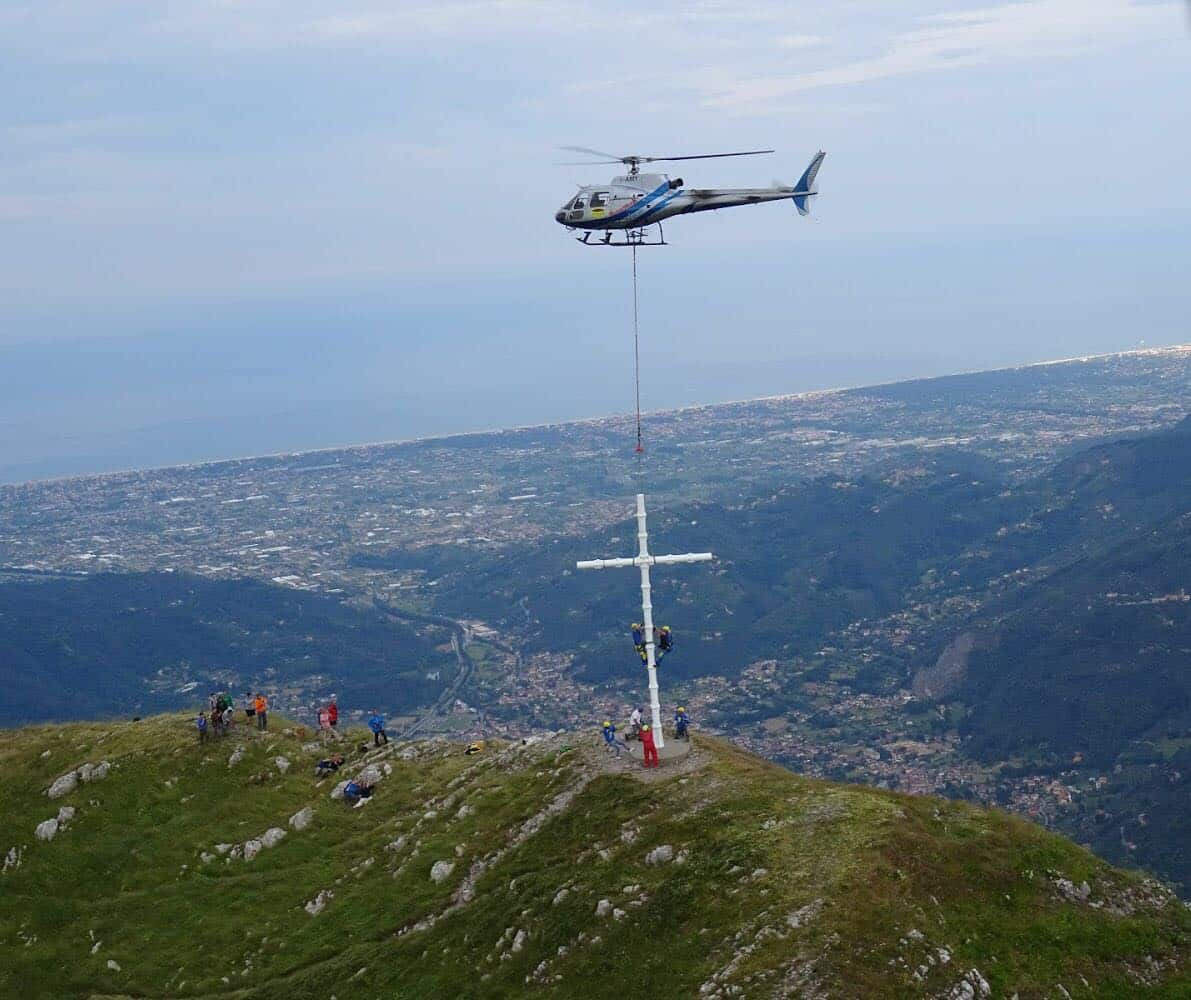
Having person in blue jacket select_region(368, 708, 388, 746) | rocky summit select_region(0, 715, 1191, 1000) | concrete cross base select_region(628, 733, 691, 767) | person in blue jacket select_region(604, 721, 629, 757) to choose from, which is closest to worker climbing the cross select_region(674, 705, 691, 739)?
concrete cross base select_region(628, 733, 691, 767)

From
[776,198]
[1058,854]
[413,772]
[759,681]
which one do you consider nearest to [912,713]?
[759,681]

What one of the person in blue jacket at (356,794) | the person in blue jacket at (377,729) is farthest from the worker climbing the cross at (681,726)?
the person in blue jacket at (377,729)

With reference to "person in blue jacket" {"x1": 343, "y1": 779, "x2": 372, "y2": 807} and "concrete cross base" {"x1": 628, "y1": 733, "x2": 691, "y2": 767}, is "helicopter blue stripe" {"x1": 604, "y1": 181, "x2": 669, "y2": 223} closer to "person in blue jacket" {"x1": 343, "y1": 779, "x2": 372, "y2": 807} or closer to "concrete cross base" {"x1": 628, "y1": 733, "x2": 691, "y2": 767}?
"concrete cross base" {"x1": 628, "y1": 733, "x2": 691, "y2": 767}

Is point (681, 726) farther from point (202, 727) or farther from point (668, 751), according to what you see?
point (202, 727)

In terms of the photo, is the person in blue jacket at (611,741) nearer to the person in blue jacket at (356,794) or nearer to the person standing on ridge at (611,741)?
the person standing on ridge at (611,741)

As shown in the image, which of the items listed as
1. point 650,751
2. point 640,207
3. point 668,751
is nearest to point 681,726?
point 668,751

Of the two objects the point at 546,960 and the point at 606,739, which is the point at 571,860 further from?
the point at 606,739

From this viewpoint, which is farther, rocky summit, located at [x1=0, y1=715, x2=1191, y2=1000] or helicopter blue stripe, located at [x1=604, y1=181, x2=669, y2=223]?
helicopter blue stripe, located at [x1=604, y1=181, x2=669, y2=223]
